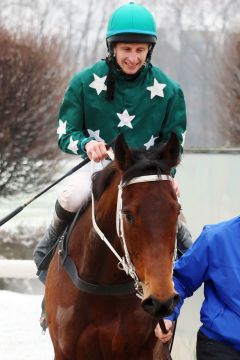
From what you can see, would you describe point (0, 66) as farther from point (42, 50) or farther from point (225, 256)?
point (225, 256)

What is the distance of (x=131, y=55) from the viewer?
3.87 m

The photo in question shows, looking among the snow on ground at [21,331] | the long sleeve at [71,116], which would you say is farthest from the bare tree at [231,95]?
the long sleeve at [71,116]

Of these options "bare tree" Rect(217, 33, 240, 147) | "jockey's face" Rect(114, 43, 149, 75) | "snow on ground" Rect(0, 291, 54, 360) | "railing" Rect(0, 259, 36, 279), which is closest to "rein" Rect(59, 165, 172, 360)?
"jockey's face" Rect(114, 43, 149, 75)

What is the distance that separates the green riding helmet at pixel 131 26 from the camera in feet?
12.5

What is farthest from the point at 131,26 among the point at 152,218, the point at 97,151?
the point at 152,218

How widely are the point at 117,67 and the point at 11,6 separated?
19.7 meters

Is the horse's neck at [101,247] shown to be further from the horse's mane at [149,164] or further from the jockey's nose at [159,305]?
the jockey's nose at [159,305]

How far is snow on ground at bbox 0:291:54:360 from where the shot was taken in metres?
6.22

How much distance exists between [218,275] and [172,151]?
1.91 feet

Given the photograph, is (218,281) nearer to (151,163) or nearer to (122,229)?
(122,229)

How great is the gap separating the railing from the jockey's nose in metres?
4.90

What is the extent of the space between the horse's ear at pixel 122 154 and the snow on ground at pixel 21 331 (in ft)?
11.0

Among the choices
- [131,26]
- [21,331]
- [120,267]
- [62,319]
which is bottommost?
[21,331]

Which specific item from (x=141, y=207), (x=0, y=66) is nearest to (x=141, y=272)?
(x=141, y=207)
